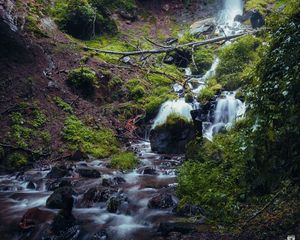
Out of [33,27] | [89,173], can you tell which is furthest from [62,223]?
[33,27]

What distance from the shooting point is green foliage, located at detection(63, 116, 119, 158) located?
1362 centimetres

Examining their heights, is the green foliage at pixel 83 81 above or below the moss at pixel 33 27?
below

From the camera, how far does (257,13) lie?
2355 cm

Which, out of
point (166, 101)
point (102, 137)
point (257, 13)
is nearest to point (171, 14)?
point (257, 13)

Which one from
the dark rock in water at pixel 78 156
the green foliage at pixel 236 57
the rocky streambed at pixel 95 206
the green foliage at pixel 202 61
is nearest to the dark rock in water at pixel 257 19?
the green foliage at pixel 202 61

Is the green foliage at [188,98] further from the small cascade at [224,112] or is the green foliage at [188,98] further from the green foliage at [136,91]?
the green foliage at [136,91]

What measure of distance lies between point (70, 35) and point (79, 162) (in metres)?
12.0

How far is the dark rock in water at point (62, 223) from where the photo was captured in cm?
689

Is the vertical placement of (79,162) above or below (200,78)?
below

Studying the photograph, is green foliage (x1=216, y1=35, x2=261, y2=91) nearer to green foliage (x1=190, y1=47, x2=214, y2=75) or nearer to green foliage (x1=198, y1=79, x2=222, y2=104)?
green foliage (x1=198, y1=79, x2=222, y2=104)

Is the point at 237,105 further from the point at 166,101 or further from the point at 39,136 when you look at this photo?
the point at 39,136

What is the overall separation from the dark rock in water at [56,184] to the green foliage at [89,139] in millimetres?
3139

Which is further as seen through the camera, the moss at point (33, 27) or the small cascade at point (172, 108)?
the moss at point (33, 27)

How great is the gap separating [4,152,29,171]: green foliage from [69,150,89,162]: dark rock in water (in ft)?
5.14
